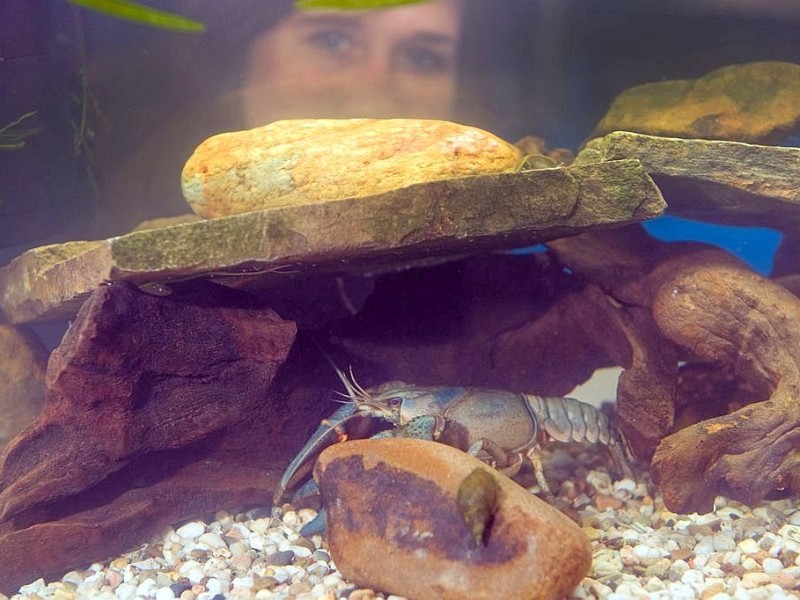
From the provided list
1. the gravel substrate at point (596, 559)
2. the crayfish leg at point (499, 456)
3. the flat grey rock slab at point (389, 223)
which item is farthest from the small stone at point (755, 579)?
the flat grey rock slab at point (389, 223)

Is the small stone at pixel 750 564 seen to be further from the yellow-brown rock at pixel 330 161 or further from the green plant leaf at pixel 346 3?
the green plant leaf at pixel 346 3

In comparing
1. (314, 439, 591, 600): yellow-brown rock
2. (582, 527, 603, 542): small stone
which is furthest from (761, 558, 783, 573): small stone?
(314, 439, 591, 600): yellow-brown rock

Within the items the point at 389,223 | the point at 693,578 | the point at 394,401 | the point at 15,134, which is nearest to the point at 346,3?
the point at 389,223

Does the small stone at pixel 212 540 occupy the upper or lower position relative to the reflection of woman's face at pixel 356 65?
lower

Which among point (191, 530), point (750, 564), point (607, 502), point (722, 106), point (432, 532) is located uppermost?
point (722, 106)

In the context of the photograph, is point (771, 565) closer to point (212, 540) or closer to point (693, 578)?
point (693, 578)
